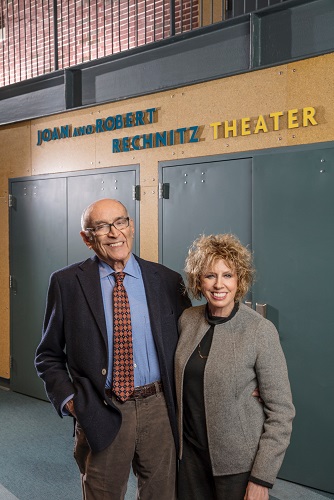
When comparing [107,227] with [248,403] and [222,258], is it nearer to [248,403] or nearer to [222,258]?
[222,258]

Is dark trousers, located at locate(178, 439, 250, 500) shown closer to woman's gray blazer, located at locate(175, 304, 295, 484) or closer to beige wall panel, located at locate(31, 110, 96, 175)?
woman's gray blazer, located at locate(175, 304, 295, 484)

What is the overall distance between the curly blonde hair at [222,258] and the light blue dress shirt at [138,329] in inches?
11.5

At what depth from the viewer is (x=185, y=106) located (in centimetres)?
454

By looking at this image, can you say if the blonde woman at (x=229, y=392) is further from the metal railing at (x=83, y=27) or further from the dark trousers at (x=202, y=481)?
the metal railing at (x=83, y=27)

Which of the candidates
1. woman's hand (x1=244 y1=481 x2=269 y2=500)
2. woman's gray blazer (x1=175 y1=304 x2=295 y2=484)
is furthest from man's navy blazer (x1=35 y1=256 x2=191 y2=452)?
woman's hand (x1=244 y1=481 x2=269 y2=500)

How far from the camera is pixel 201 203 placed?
14.5 feet

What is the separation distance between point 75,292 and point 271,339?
85 centimetres

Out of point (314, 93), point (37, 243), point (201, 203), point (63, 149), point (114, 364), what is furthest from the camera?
point (37, 243)

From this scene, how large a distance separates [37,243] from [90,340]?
3607 millimetres

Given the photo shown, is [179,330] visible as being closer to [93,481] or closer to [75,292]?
[75,292]

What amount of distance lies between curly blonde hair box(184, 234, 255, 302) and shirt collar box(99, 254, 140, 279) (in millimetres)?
326

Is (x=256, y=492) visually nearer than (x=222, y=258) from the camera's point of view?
Yes

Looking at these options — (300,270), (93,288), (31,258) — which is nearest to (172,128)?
(300,270)

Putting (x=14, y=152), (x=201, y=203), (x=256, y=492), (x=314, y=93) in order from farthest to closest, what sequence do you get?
(x=14, y=152)
(x=201, y=203)
(x=314, y=93)
(x=256, y=492)
